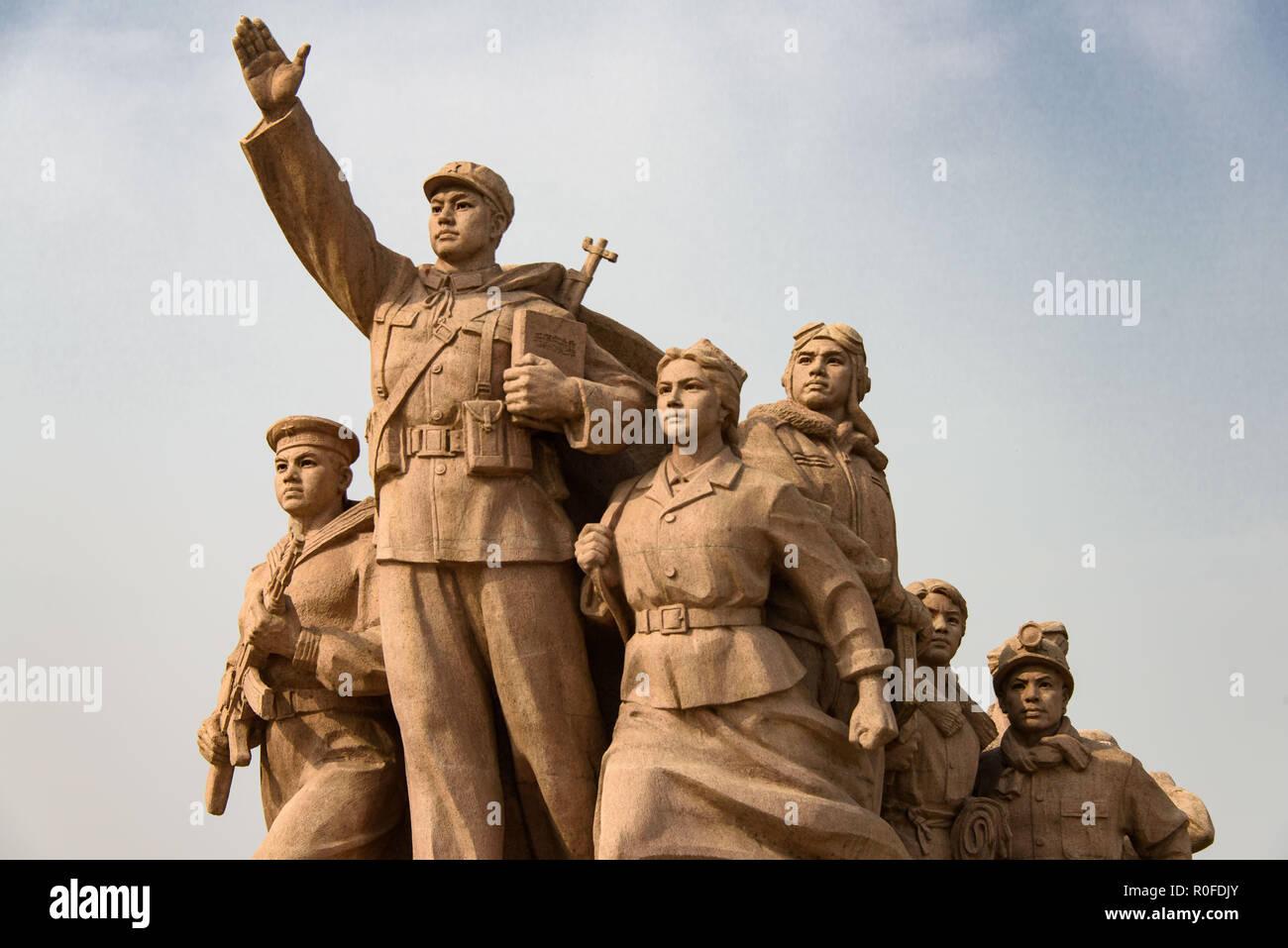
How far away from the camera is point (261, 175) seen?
9938 millimetres

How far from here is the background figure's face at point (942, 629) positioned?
36.0 feet

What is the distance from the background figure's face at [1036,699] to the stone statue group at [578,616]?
0.8 inches

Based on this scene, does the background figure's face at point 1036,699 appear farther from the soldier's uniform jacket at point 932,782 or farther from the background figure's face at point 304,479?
the background figure's face at point 304,479

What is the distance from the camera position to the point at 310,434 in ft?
35.9

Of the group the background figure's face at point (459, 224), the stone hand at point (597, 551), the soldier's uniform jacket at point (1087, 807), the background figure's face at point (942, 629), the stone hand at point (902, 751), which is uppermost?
the background figure's face at point (459, 224)

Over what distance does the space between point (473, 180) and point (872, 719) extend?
11.0ft

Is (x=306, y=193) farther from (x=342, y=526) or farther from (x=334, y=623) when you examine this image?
(x=334, y=623)

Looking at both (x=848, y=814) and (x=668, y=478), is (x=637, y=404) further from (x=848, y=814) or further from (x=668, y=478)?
(x=848, y=814)

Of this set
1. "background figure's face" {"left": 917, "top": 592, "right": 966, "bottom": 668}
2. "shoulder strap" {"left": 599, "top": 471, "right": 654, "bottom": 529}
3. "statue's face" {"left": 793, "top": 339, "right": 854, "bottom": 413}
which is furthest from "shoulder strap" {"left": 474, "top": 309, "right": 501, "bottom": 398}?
"background figure's face" {"left": 917, "top": 592, "right": 966, "bottom": 668}

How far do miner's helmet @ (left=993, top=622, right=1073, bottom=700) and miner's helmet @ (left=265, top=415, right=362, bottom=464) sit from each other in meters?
3.75

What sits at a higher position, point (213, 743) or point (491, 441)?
point (491, 441)

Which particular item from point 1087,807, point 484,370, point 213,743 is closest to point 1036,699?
point 1087,807

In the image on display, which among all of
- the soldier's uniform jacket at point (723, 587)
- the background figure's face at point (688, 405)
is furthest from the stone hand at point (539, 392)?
the soldier's uniform jacket at point (723, 587)
